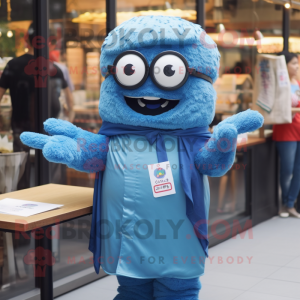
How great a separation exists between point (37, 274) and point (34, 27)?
1.73 metres

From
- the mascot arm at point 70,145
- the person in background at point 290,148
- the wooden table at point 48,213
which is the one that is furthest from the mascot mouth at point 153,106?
the person in background at point 290,148

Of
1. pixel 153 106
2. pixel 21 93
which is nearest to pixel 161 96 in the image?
pixel 153 106

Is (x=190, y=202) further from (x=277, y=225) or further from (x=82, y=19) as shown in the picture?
(x=277, y=225)

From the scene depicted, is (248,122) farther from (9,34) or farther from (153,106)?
(9,34)

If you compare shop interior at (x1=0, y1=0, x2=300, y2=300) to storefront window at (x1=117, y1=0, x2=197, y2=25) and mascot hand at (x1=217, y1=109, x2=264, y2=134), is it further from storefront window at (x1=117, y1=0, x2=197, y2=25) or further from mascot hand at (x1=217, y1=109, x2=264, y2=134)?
mascot hand at (x1=217, y1=109, x2=264, y2=134)

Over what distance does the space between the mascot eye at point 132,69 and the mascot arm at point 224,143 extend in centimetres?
48

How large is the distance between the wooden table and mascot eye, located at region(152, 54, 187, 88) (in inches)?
30.2

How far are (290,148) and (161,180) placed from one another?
3.61 m

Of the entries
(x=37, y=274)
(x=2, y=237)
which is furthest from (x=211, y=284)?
(x=2, y=237)

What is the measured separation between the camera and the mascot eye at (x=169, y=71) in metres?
2.63

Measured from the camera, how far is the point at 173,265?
2699mm

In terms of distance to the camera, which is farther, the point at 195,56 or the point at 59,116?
the point at 59,116

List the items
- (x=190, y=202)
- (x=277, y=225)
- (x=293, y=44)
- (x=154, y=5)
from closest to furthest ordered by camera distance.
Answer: (x=190, y=202) < (x=154, y=5) < (x=277, y=225) < (x=293, y=44)

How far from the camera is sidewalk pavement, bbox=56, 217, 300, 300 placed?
3725mm
